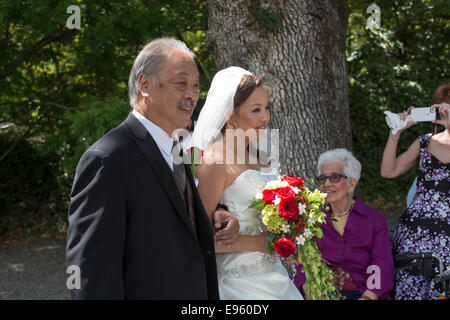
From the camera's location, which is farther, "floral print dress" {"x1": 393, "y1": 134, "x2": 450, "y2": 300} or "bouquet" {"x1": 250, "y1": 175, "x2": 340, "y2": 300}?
"floral print dress" {"x1": 393, "y1": 134, "x2": 450, "y2": 300}

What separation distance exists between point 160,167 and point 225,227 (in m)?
0.86

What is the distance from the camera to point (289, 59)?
4.53 metres

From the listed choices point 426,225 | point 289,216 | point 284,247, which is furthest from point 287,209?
point 426,225

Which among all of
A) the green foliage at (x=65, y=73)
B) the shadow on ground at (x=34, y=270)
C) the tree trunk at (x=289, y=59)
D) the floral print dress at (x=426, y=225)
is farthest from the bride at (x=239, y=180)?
the shadow on ground at (x=34, y=270)

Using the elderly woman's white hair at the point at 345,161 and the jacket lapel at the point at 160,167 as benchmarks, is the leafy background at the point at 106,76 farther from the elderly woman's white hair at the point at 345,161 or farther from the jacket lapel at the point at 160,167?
the jacket lapel at the point at 160,167

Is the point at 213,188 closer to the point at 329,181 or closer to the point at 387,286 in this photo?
the point at 329,181

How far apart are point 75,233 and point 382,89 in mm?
9817

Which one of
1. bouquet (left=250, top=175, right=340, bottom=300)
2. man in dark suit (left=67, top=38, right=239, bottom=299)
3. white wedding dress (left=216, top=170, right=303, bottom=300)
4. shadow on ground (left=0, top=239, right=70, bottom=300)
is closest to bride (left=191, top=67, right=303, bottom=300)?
white wedding dress (left=216, top=170, right=303, bottom=300)

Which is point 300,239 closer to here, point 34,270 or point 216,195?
point 216,195

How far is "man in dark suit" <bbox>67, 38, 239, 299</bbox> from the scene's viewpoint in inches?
73.5

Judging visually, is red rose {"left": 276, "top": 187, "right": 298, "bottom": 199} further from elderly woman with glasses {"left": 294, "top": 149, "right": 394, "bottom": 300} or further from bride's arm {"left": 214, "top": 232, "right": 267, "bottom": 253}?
elderly woman with glasses {"left": 294, "top": 149, "right": 394, "bottom": 300}

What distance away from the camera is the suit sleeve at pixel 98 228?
6.06 ft

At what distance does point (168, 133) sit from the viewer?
221cm

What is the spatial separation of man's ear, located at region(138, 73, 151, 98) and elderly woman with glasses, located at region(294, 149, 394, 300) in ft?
6.78
